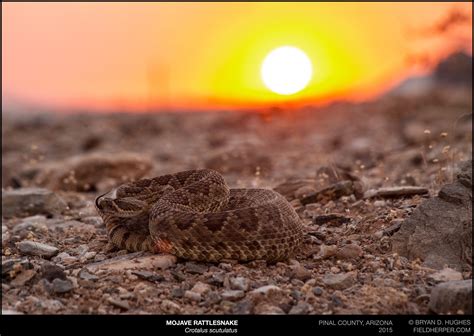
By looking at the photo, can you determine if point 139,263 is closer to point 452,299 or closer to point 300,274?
point 300,274

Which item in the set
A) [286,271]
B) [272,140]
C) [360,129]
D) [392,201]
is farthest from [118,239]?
[360,129]

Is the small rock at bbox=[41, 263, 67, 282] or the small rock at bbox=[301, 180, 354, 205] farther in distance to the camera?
the small rock at bbox=[301, 180, 354, 205]

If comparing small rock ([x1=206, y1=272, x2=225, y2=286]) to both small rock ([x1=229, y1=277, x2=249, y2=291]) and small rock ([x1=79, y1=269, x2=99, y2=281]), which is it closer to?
small rock ([x1=229, y1=277, x2=249, y2=291])

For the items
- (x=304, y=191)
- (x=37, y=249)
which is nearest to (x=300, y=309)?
(x=37, y=249)

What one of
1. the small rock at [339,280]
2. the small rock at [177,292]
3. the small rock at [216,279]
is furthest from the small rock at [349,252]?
the small rock at [177,292]

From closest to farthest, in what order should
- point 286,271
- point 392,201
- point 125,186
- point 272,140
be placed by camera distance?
1. point 286,271
2. point 125,186
3. point 392,201
4. point 272,140

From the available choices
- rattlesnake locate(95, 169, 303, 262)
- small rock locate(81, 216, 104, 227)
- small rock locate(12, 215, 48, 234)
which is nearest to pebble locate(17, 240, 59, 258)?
rattlesnake locate(95, 169, 303, 262)

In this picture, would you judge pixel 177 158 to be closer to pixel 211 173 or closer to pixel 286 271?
pixel 211 173
